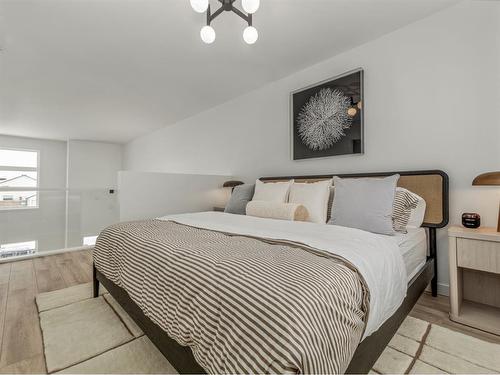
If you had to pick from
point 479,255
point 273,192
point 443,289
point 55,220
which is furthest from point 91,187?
point 479,255

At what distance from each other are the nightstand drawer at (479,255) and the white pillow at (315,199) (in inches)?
36.1

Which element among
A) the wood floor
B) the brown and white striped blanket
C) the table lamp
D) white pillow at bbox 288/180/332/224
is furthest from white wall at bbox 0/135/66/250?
the table lamp

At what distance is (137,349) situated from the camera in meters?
1.34

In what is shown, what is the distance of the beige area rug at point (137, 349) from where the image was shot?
120 cm

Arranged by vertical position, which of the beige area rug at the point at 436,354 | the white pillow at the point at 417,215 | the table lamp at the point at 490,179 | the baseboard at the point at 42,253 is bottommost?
the beige area rug at the point at 436,354

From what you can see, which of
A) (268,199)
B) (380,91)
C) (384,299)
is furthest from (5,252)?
(380,91)

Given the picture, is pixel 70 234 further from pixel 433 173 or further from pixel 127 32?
pixel 433 173

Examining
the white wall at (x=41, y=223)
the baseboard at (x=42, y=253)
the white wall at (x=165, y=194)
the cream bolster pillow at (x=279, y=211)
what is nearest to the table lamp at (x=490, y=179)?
the cream bolster pillow at (x=279, y=211)

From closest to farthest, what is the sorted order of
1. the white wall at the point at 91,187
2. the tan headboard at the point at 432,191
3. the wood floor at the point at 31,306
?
the wood floor at the point at 31,306 < the tan headboard at the point at 432,191 < the white wall at the point at 91,187

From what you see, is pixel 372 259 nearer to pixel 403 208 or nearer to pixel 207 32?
pixel 403 208

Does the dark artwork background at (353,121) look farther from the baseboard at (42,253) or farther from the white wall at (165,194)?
the baseboard at (42,253)

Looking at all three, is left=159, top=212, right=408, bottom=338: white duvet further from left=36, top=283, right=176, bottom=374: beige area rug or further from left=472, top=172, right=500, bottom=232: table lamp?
left=36, top=283, right=176, bottom=374: beige area rug

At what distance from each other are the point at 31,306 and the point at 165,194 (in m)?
1.79

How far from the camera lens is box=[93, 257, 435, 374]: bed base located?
3.05 feet
